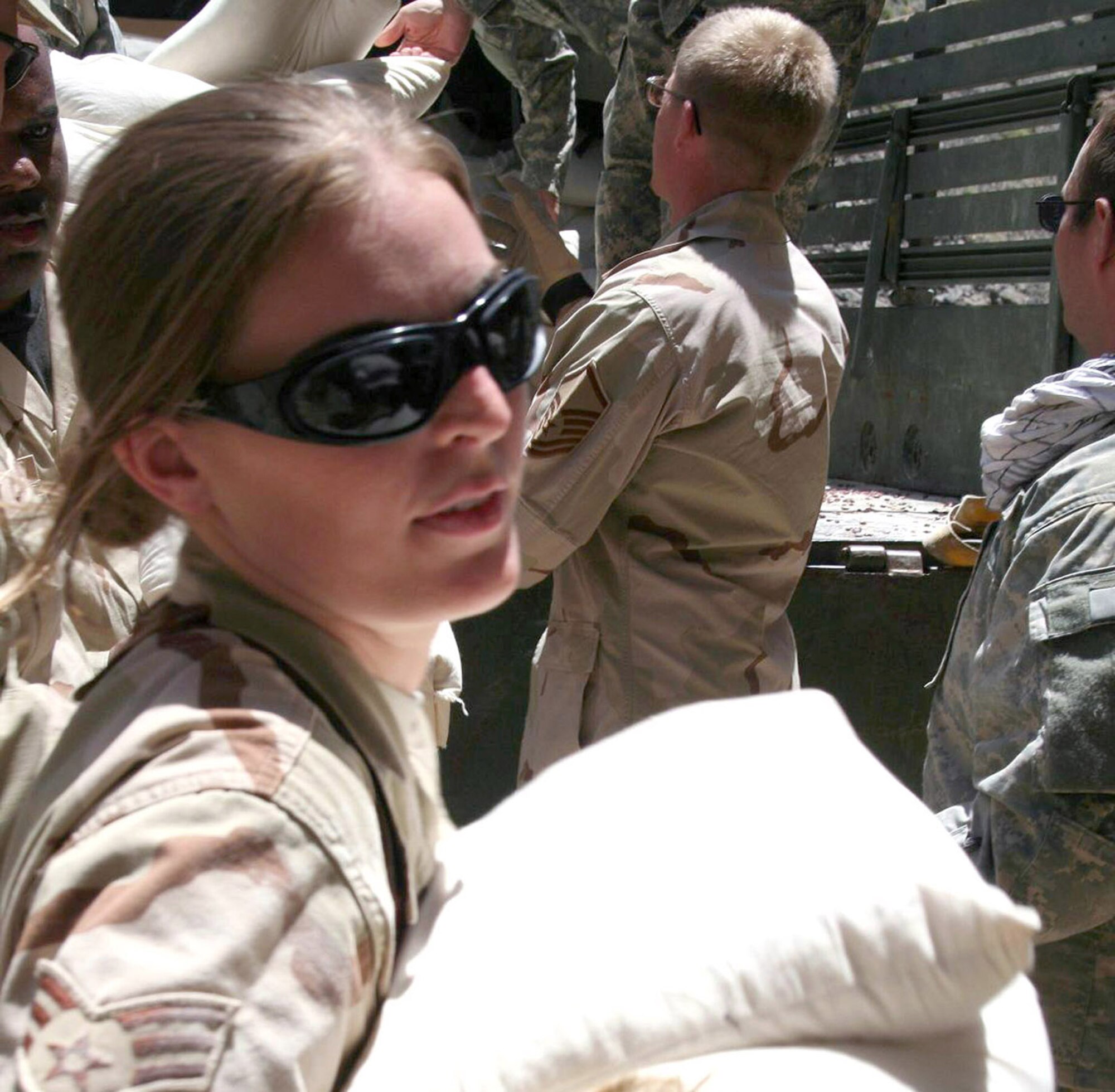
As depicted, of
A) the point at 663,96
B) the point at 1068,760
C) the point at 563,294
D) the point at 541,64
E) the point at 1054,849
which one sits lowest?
the point at 1054,849

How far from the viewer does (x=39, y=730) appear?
1075 millimetres

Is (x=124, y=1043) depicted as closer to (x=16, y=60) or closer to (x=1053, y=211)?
(x=16, y=60)

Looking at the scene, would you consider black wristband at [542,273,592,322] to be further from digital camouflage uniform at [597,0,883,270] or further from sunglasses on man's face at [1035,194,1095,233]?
sunglasses on man's face at [1035,194,1095,233]

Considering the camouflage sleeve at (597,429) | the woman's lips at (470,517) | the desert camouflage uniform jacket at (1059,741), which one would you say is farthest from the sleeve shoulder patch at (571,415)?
the woman's lips at (470,517)

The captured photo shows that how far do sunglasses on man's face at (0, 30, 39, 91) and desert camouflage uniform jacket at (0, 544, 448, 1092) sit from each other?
3.95 ft

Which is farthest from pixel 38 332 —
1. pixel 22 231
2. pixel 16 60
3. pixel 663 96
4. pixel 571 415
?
pixel 663 96

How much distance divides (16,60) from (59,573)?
73cm

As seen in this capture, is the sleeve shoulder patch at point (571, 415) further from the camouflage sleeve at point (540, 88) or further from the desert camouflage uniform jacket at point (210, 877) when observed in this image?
the camouflage sleeve at point (540, 88)

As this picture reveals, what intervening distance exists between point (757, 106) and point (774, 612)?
91 cm

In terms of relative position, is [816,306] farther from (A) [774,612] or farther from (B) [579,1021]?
(B) [579,1021]

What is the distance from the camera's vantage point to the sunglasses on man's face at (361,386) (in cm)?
88

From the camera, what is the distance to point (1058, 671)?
2.04m

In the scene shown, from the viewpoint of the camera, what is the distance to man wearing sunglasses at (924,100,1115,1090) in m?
2.01

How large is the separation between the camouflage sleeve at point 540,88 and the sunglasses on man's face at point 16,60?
2.97m
